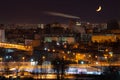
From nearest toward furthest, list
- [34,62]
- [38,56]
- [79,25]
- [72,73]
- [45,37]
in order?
[72,73] < [34,62] < [38,56] < [45,37] < [79,25]

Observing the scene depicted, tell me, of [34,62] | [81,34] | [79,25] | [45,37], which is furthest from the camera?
[79,25]

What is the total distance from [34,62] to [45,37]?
6838mm

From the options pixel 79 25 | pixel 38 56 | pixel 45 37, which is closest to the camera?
pixel 38 56

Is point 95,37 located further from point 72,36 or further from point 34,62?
point 34,62

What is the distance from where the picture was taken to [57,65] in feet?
27.4

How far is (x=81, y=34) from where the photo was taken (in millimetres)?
18016

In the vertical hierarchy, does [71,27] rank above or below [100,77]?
above

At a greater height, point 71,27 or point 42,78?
point 71,27

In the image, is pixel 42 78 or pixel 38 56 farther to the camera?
pixel 38 56

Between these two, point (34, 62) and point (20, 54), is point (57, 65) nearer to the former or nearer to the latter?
point (34, 62)

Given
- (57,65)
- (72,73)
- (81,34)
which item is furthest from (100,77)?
(81,34)

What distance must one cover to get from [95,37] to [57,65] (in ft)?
29.5

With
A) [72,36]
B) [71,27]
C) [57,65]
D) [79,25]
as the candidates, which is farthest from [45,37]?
[57,65]

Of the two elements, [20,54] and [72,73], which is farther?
[20,54]
